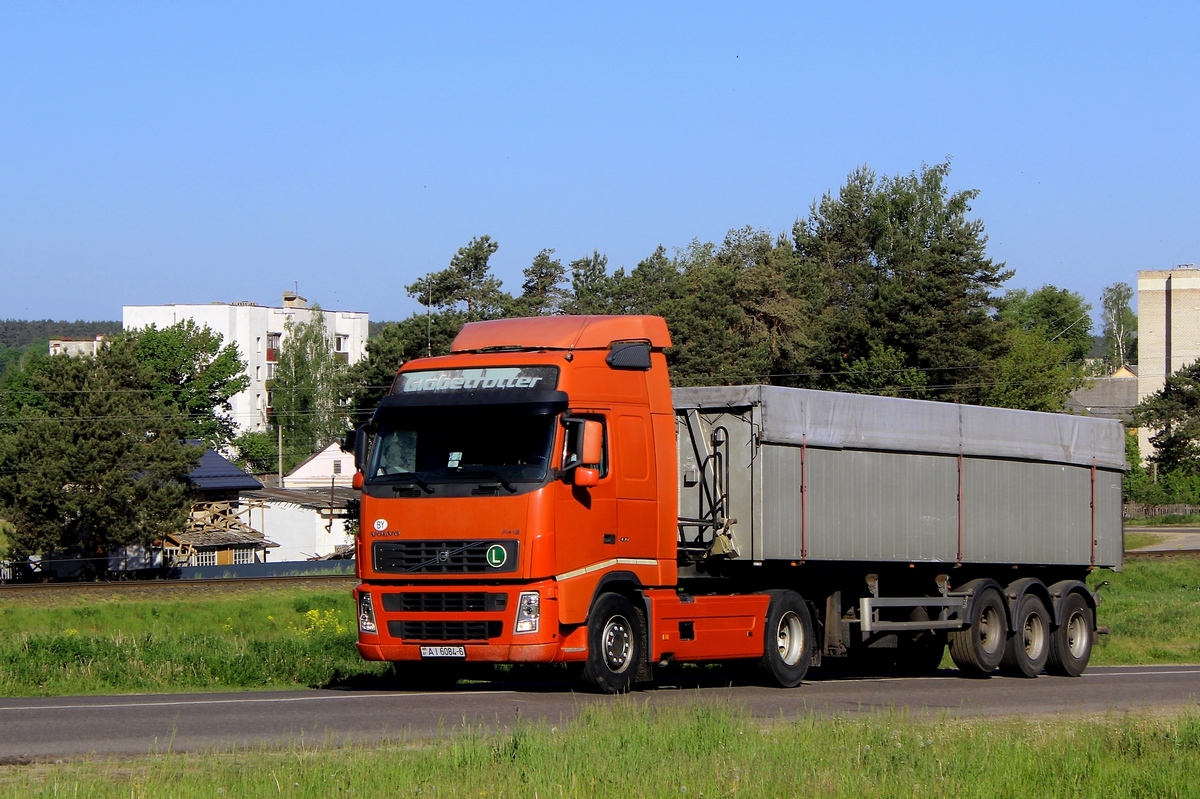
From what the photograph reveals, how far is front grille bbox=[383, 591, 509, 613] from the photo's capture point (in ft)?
48.5

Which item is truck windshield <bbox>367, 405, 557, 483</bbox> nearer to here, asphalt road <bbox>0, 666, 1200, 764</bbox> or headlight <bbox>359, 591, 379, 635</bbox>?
headlight <bbox>359, 591, 379, 635</bbox>

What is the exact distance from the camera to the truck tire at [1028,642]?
20703 mm

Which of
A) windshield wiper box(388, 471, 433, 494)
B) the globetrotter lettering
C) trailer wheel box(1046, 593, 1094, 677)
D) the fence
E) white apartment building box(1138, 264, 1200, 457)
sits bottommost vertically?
the fence

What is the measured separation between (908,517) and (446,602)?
22.5 feet

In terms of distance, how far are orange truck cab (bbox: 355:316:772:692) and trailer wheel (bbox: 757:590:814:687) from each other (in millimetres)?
1077

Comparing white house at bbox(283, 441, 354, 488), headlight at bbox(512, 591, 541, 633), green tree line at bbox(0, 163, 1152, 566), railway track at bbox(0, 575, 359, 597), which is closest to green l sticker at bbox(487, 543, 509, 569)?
headlight at bbox(512, 591, 541, 633)

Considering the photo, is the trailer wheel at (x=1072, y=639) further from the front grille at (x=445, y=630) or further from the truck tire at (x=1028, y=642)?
the front grille at (x=445, y=630)

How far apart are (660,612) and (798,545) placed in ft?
7.44

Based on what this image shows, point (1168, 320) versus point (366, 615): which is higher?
point (1168, 320)

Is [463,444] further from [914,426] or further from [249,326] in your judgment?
[249,326]

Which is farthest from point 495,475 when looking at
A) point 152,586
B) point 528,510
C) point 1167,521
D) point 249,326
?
point 249,326

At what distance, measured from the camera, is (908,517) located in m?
19.1

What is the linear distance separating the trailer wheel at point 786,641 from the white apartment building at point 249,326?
125875mm

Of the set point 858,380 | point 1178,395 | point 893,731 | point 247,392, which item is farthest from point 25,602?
point 247,392
